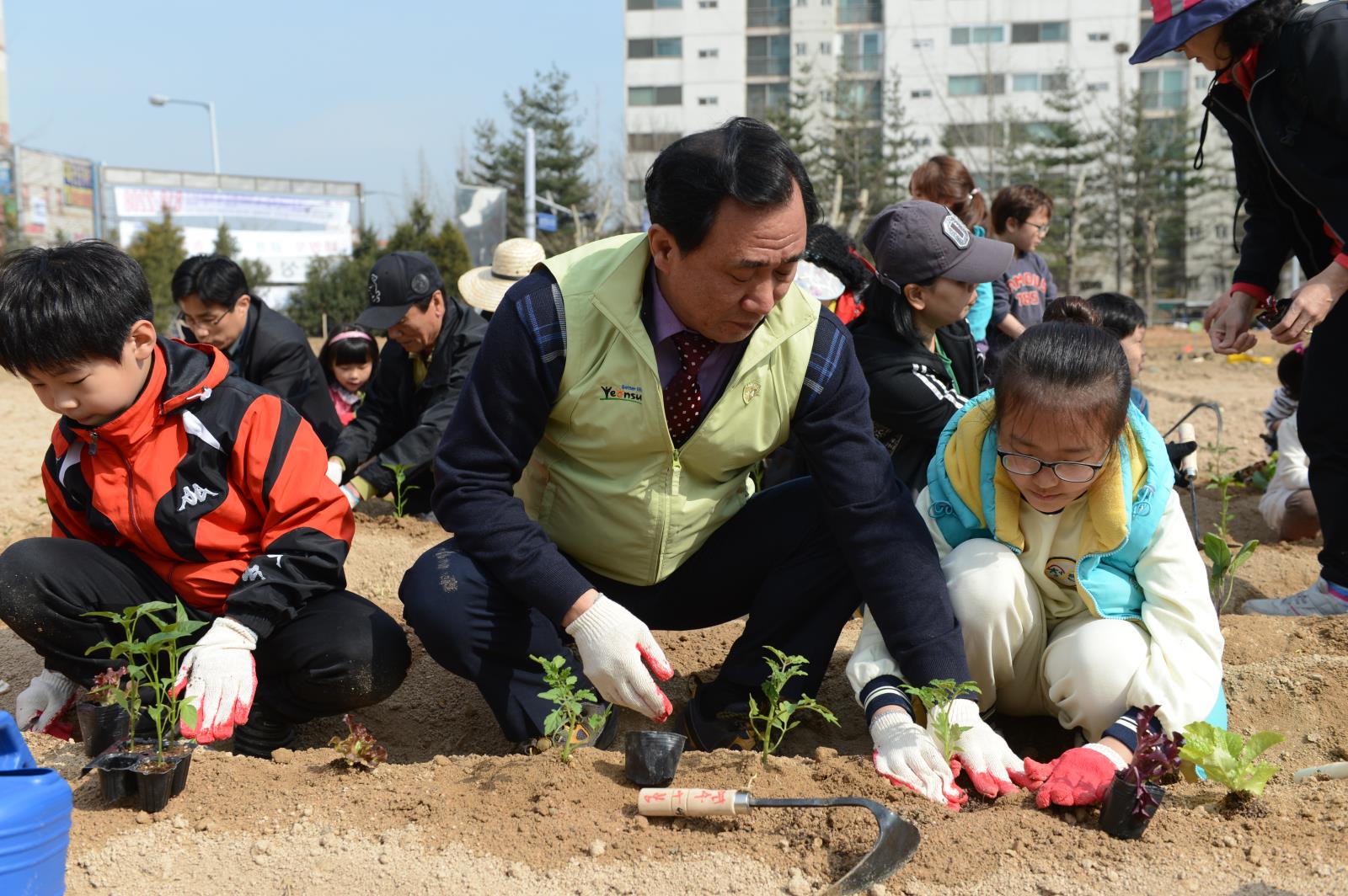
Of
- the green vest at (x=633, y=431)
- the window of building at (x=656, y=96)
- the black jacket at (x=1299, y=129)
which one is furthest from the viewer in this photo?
the window of building at (x=656, y=96)

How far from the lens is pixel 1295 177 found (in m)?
3.26

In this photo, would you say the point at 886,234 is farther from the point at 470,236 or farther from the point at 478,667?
the point at 470,236

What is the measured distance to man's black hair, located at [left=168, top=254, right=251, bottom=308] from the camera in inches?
208

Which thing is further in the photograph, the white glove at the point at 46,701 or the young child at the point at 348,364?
the young child at the point at 348,364

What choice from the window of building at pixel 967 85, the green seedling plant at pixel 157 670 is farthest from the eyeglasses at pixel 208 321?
the window of building at pixel 967 85

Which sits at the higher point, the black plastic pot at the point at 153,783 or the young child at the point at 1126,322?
the young child at the point at 1126,322

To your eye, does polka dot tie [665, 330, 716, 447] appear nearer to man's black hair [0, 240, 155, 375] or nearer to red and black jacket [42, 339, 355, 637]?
red and black jacket [42, 339, 355, 637]

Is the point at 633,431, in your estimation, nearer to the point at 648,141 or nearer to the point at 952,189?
the point at 952,189

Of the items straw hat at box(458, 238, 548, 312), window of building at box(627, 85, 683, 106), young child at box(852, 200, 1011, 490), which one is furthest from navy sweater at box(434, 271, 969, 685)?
window of building at box(627, 85, 683, 106)

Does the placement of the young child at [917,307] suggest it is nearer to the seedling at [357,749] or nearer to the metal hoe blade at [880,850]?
the metal hoe blade at [880,850]

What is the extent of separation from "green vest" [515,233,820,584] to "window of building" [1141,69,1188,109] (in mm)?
46090

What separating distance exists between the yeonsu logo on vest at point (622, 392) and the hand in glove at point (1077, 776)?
114cm

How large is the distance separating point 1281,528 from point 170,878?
464 centimetres

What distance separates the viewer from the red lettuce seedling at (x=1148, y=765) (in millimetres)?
2031
